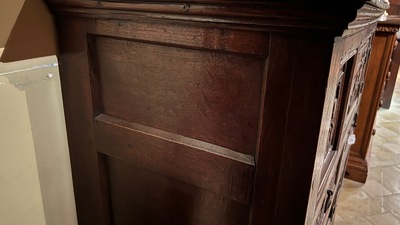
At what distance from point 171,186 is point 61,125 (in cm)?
32

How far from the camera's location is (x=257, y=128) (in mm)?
540

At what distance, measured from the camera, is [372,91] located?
2.01 m

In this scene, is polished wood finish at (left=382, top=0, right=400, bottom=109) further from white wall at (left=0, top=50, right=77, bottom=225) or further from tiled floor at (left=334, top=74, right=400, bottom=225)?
white wall at (left=0, top=50, right=77, bottom=225)

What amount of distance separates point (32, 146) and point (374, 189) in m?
2.10

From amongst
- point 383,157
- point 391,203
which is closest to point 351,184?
point 391,203

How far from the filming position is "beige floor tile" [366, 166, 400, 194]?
2090 millimetres

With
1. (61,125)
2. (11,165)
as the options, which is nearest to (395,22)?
(61,125)

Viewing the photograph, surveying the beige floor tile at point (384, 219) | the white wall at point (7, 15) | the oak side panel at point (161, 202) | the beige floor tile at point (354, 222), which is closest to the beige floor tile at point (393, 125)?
the beige floor tile at point (384, 219)

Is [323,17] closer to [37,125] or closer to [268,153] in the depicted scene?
[268,153]

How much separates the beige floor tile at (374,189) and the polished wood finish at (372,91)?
52 millimetres

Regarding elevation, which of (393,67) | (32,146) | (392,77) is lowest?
(392,77)

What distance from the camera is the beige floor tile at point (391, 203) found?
183 cm

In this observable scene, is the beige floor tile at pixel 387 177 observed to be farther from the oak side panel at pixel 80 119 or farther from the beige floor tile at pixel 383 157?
the oak side panel at pixel 80 119

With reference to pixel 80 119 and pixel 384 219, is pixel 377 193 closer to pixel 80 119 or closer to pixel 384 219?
pixel 384 219
